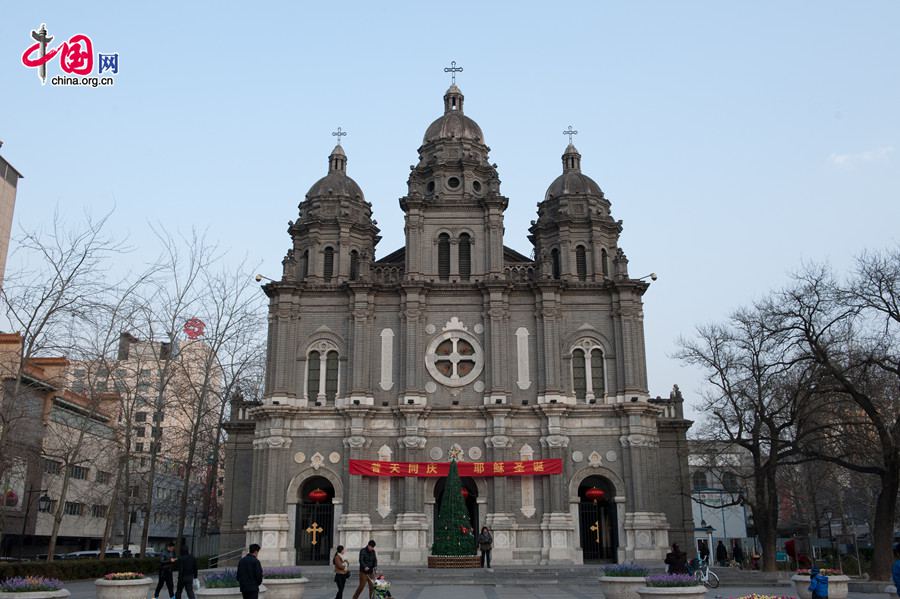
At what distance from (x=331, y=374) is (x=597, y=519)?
605 inches

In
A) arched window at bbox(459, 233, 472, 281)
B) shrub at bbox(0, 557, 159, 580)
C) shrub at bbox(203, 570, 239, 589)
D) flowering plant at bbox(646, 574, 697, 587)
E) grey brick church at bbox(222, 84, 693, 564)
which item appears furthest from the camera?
arched window at bbox(459, 233, 472, 281)

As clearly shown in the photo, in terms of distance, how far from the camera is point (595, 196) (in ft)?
156

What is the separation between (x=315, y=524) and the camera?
40312 millimetres

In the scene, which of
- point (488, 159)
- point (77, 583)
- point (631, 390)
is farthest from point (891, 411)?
point (77, 583)

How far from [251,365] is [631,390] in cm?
1954

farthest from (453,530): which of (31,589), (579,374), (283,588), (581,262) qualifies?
(31,589)

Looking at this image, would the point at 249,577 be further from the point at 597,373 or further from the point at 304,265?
the point at 304,265

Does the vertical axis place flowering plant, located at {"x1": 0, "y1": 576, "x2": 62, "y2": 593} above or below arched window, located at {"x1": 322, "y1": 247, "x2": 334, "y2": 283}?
below

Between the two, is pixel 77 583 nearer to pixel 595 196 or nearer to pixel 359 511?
pixel 359 511

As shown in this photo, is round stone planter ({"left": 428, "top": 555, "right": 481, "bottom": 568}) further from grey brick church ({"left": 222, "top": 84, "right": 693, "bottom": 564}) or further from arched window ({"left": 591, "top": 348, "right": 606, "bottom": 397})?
arched window ({"left": 591, "top": 348, "right": 606, "bottom": 397})

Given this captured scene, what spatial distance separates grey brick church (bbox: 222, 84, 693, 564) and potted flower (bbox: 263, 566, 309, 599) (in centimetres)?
1673

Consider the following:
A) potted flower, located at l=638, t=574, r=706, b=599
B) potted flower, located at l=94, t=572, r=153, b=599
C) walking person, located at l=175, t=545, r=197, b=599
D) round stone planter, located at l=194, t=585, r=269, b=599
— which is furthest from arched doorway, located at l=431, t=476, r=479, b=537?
potted flower, located at l=638, t=574, r=706, b=599

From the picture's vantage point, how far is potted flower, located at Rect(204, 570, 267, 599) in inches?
770

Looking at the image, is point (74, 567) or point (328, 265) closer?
point (74, 567)
